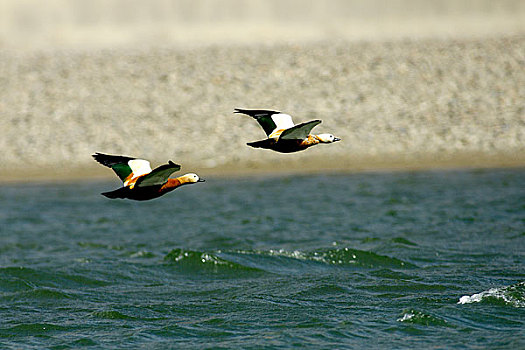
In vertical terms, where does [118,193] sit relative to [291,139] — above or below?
below

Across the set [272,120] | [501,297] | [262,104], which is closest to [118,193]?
[272,120]

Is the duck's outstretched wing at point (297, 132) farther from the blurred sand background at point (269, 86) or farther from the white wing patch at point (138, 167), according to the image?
the blurred sand background at point (269, 86)

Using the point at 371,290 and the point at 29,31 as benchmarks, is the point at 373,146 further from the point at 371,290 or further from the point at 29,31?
the point at 29,31

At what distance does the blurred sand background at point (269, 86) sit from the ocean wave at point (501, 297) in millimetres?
13681

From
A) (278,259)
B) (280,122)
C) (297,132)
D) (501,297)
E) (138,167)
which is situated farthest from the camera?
(278,259)

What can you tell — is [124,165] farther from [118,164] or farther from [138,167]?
[138,167]

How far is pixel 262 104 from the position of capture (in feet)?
98.7

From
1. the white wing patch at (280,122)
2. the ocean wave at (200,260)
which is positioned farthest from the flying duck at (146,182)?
the ocean wave at (200,260)

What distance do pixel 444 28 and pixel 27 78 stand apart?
56.5 ft

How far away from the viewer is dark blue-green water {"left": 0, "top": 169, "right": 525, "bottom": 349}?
11516 millimetres

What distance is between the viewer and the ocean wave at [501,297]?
40.3 feet

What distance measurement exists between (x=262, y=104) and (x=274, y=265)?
15121 mm

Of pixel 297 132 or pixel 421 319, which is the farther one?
pixel 421 319

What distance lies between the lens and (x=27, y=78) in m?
32.7
